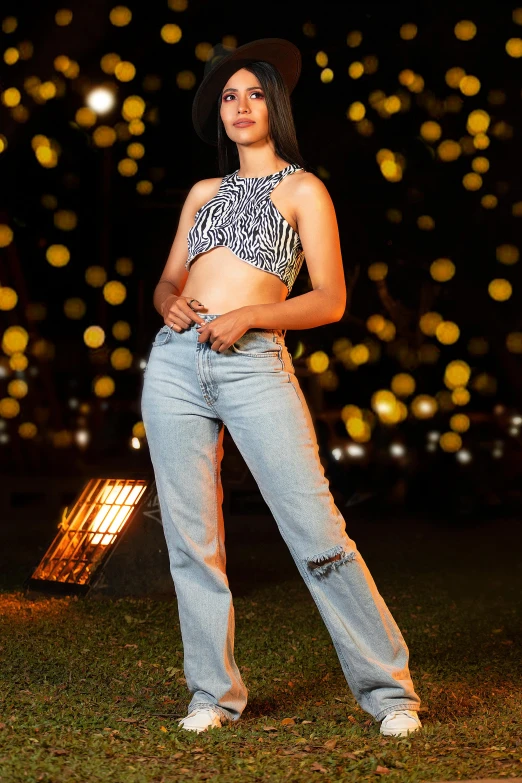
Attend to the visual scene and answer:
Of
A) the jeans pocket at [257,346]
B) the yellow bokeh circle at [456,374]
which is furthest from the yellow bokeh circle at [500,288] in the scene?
the jeans pocket at [257,346]

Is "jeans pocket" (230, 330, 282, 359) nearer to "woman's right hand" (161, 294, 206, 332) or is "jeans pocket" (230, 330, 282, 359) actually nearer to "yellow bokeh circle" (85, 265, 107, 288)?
"woman's right hand" (161, 294, 206, 332)

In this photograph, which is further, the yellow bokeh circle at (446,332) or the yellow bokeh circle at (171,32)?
the yellow bokeh circle at (446,332)

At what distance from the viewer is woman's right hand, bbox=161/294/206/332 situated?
103 inches

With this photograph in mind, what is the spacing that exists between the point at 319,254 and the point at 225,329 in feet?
1.15

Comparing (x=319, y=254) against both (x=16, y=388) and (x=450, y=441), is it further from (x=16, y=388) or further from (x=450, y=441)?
(x=16, y=388)

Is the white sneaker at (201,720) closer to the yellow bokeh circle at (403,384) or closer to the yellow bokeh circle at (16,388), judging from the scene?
the yellow bokeh circle at (403,384)

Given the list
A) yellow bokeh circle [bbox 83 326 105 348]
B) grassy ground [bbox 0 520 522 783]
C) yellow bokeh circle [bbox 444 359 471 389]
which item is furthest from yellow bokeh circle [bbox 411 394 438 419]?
yellow bokeh circle [bbox 83 326 105 348]

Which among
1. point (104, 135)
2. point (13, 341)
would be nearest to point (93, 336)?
point (13, 341)

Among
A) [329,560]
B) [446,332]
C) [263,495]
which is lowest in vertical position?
[446,332]

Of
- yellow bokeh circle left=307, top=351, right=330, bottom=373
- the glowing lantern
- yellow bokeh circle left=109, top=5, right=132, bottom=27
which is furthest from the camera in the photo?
yellow bokeh circle left=307, top=351, right=330, bottom=373

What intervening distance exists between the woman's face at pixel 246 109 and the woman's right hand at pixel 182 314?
47cm

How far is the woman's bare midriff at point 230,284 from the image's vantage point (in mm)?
2660

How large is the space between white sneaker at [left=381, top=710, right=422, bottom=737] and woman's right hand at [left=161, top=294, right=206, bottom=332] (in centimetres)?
106

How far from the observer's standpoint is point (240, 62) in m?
2.82
